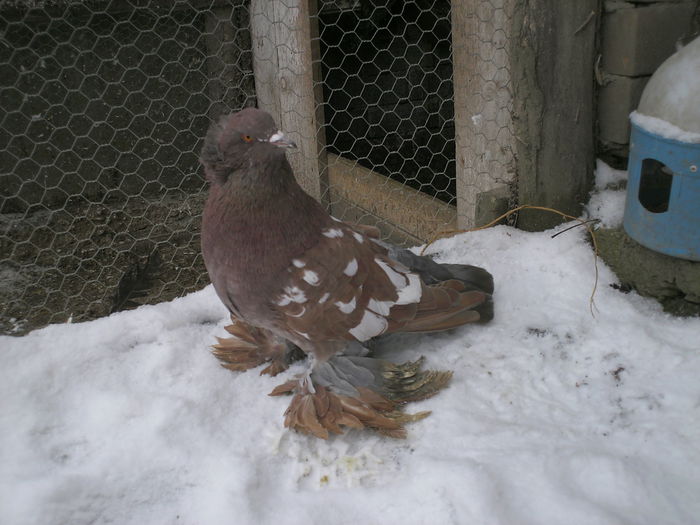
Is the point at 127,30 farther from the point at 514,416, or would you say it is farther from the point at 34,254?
the point at 514,416

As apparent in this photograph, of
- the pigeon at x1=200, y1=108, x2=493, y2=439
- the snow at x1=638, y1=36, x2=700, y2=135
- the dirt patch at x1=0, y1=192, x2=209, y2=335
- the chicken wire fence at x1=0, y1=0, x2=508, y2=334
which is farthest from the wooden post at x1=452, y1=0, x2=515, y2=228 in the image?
the dirt patch at x1=0, y1=192, x2=209, y2=335

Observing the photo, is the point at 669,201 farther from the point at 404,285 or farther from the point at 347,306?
the point at 347,306

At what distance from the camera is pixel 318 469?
1.42 m

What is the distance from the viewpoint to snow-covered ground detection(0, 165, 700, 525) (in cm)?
129

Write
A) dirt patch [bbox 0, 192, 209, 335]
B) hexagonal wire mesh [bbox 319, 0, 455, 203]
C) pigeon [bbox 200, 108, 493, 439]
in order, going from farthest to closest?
hexagonal wire mesh [bbox 319, 0, 455, 203] < dirt patch [bbox 0, 192, 209, 335] < pigeon [bbox 200, 108, 493, 439]

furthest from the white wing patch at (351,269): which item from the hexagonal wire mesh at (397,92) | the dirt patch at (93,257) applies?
the hexagonal wire mesh at (397,92)

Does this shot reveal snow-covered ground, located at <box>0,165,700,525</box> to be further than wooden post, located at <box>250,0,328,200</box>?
No

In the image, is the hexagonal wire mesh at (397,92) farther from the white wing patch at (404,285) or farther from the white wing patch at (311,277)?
the white wing patch at (311,277)

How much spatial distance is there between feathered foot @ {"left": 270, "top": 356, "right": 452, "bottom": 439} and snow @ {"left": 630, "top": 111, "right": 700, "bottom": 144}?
769 mm

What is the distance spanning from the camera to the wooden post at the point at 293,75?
234 centimetres

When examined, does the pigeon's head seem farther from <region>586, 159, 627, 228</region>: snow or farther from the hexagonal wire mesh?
the hexagonal wire mesh

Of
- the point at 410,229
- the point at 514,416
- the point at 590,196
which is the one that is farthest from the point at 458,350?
the point at 410,229

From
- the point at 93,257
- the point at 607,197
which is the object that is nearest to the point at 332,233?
the point at 607,197

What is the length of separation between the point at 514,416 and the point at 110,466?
87 centimetres
